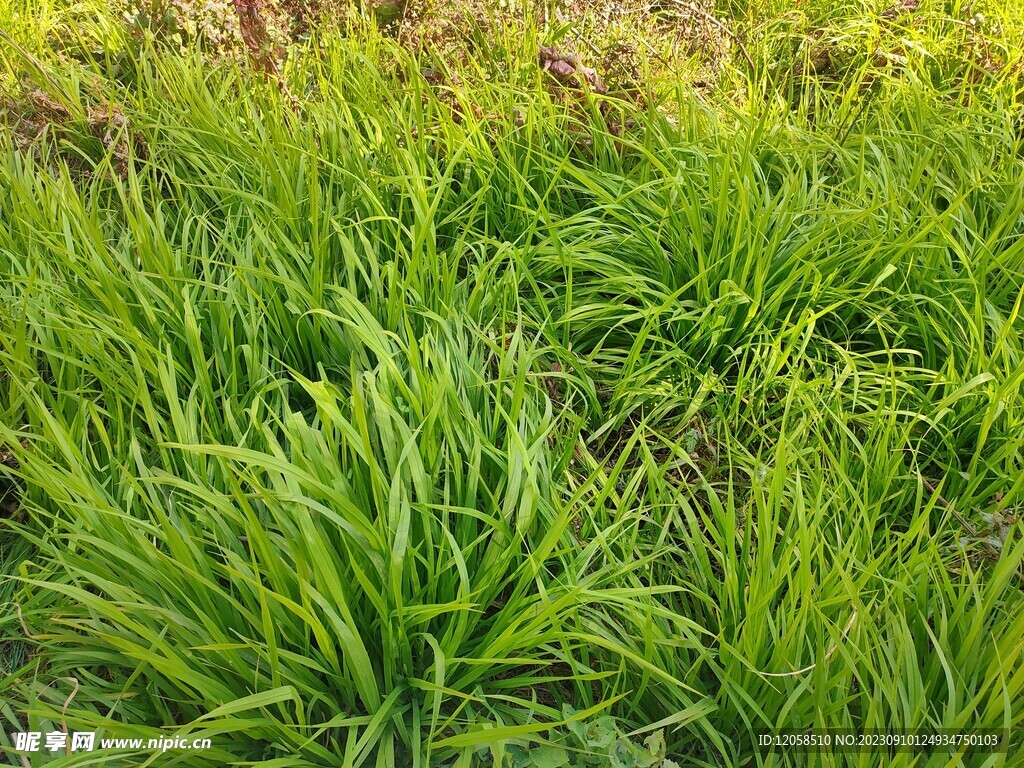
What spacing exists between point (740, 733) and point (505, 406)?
891mm

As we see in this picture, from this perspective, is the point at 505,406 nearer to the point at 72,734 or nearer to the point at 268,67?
the point at 72,734

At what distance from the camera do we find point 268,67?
3008 mm

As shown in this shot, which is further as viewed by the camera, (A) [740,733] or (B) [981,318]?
(B) [981,318]

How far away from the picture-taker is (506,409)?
180 centimetres

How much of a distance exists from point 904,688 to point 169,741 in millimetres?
1380

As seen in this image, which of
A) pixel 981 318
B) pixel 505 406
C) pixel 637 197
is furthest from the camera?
pixel 637 197

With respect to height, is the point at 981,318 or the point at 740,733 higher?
the point at 981,318

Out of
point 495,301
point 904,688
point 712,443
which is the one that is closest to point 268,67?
point 495,301

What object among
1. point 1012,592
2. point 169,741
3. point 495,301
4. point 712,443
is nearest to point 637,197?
point 495,301

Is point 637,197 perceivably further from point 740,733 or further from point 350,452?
point 740,733

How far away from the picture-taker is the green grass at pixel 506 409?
54.4 inches

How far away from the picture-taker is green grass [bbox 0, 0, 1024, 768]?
54.4 inches

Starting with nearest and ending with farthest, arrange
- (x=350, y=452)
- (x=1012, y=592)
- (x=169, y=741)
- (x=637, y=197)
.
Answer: (x=169, y=741) < (x=1012, y=592) < (x=350, y=452) < (x=637, y=197)

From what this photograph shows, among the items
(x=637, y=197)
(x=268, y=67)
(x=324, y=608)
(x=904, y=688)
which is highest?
(x=268, y=67)
